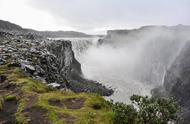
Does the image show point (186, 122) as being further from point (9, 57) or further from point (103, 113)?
point (103, 113)

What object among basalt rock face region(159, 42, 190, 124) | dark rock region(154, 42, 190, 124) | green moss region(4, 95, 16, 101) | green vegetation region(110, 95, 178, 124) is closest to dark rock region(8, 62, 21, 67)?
green moss region(4, 95, 16, 101)

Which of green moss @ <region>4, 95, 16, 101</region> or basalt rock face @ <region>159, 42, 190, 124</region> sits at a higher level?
green moss @ <region>4, 95, 16, 101</region>

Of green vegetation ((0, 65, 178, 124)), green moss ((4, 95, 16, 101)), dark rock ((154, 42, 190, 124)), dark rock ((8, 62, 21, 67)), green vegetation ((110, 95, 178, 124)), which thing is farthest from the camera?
dark rock ((154, 42, 190, 124))

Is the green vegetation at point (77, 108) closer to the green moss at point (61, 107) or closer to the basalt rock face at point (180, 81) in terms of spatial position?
the green moss at point (61, 107)

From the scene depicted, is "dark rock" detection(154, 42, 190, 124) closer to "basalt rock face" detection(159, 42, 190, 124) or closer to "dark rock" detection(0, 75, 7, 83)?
"basalt rock face" detection(159, 42, 190, 124)

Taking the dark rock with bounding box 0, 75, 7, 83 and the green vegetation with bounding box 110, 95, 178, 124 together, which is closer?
the green vegetation with bounding box 110, 95, 178, 124

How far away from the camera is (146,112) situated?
3525 centimetres

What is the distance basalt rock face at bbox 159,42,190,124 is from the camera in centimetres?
16126

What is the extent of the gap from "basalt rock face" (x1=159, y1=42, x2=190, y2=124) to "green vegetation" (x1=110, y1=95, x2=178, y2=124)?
372 ft

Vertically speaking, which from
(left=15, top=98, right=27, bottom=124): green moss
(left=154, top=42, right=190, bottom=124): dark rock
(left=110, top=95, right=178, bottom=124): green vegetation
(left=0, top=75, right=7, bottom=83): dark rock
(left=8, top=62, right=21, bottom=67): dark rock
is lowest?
(left=154, top=42, right=190, bottom=124): dark rock

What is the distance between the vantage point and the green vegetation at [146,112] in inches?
1359

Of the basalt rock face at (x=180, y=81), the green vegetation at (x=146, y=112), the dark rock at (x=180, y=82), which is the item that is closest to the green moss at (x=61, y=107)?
the green vegetation at (x=146, y=112)

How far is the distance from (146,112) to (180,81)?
148 m

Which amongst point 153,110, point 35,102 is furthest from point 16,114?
point 153,110
